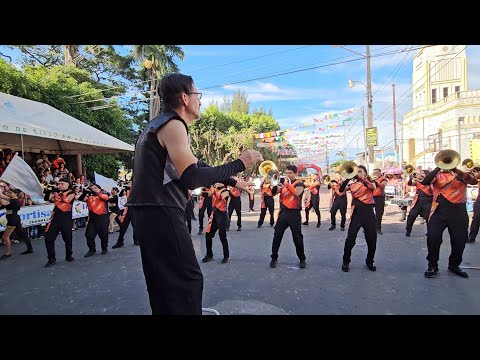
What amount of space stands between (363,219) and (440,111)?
106 feet

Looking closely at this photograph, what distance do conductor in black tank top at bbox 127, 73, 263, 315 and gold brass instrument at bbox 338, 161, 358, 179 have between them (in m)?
4.78

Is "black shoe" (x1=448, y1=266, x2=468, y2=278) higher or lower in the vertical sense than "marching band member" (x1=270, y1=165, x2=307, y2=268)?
lower

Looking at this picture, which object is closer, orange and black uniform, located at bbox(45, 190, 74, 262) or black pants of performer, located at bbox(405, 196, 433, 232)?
orange and black uniform, located at bbox(45, 190, 74, 262)

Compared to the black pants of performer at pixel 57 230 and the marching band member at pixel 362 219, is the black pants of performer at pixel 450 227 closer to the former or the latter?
the marching band member at pixel 362 219

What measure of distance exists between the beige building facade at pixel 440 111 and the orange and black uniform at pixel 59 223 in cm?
2608

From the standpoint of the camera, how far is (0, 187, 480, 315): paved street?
162 inches

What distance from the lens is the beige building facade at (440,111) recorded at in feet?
94.0

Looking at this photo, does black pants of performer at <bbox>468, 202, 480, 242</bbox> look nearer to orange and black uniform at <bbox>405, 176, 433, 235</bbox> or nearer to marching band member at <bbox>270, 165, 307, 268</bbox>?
orange and black uniform at <bbox>405, 176, 433, 235</bbox>

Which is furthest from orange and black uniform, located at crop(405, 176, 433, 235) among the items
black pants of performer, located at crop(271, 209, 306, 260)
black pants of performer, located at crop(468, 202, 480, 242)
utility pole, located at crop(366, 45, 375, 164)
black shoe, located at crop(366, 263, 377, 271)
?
utility pole, located at crop(366, 45, 375, 164)

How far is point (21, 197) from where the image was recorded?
9.21 metres

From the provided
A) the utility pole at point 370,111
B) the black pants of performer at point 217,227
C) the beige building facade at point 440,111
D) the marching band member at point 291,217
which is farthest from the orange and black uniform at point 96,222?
the beige building facade at point 440,111
